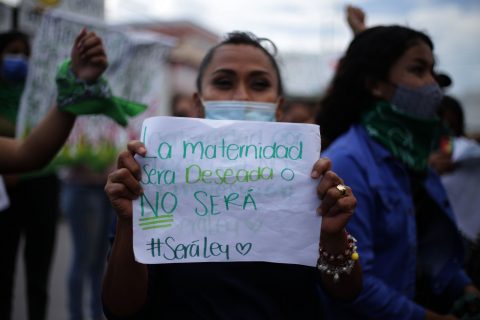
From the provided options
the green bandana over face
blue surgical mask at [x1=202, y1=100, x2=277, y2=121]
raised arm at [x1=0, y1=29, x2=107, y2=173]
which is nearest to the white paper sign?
blue surgical mask at [x1=202, y1=100, x2=277, y2=121]

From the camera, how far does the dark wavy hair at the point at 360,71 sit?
2066mm

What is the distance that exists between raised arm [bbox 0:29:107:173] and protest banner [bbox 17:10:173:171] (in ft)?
2.83

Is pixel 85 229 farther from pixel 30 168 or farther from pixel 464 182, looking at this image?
pixel 464 182

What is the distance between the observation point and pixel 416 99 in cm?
202

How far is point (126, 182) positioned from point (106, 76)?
240cm

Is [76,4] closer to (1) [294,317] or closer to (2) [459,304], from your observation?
(1) [294,317]

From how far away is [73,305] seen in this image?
12.3 feet

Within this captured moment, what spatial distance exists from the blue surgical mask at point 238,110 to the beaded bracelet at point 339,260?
0.53 meters

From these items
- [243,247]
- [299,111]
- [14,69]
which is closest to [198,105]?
[243,247]

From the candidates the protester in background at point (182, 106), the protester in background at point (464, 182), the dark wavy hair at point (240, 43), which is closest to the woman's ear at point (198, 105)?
the dark wavy hair at point (240, 43)

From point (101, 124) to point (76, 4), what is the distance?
3.24 ft

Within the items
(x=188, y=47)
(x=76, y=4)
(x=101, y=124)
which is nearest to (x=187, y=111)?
(x=101, y=124)

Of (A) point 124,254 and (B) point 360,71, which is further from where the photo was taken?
(B) point 360,71

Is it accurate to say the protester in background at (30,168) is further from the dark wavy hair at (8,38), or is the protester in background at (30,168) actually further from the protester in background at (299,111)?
the protester in background at (299,111)
